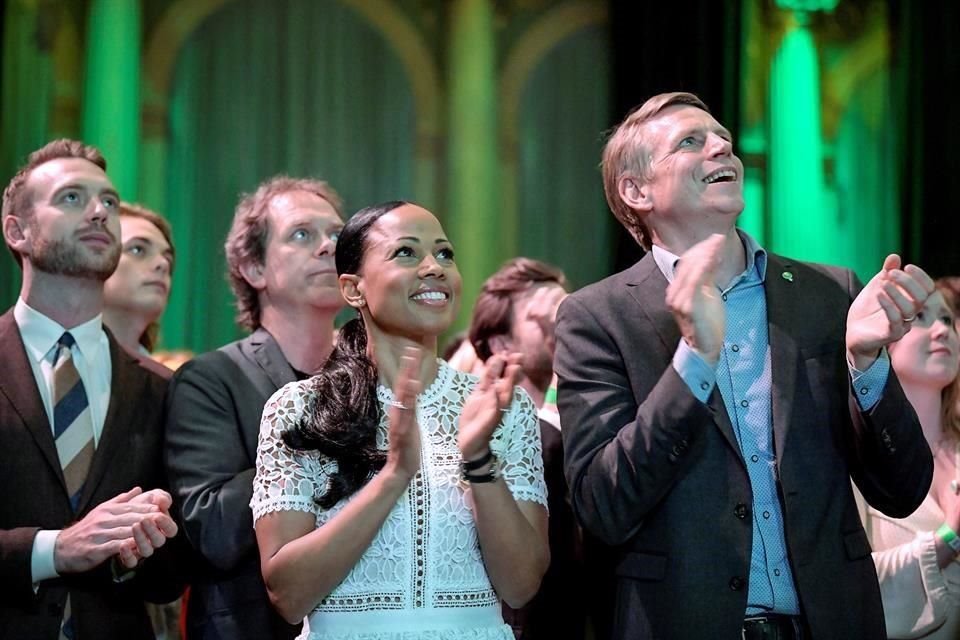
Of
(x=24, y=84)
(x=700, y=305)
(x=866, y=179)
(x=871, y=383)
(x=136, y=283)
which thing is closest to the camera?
(x=700, y=305)

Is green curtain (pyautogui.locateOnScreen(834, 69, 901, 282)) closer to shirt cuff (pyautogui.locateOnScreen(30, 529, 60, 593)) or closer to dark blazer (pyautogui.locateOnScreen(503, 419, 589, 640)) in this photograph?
dark blazer (pyautogui.locateOnScreen(503, 419, 589, 640))

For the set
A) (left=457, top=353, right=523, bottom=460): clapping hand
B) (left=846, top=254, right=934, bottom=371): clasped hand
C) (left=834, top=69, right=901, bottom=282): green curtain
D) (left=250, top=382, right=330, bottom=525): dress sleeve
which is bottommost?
(left=250, top=382, right=330, bottom=525): dress sleeve

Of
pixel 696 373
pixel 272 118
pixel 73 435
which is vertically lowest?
pixel 73 435

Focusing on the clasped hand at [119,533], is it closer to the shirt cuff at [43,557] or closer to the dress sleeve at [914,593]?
the shirt cuff at [43,557]

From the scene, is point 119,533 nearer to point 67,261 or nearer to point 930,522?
point 67,261

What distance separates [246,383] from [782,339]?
1275mm

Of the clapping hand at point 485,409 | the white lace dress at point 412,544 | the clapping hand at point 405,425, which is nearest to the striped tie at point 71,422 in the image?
the white lace dress at point 412,544

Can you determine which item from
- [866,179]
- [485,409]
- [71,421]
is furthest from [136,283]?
[866,179]

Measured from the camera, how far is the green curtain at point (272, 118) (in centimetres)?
680

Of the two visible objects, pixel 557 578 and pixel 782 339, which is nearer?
pixel 782 339

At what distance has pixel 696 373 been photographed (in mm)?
2195

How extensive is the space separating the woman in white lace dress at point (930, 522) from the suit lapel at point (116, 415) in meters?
1.82

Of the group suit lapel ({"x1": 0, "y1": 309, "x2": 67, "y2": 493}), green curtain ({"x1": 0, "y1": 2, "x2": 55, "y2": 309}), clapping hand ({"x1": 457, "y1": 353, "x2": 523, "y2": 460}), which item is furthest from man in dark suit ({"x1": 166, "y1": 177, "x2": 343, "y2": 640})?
green curtain ({"x1": 0, "y1": 2, "x2": 55, "y2": 309})

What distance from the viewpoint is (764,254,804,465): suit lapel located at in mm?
2334
